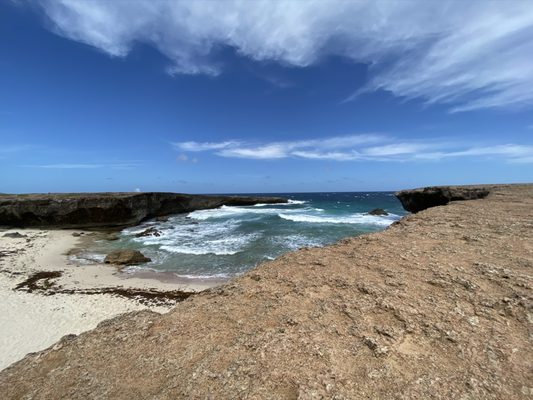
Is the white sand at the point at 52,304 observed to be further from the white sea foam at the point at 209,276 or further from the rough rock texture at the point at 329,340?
the rough rock texture at the point at 329,340

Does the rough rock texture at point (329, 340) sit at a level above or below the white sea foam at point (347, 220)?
above

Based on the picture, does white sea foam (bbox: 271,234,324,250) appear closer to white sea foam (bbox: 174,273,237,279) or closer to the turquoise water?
the turquoise water

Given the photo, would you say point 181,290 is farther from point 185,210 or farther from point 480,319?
point 185,210

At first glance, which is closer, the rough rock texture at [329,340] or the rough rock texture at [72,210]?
the rough rock texture at [329,340]

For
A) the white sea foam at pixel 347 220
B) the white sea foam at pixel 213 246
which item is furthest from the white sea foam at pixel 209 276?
the white sea foam at pixel 347 220

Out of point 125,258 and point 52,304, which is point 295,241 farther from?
point 52,304

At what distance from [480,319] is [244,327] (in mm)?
2684

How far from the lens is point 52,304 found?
10898 millimetres

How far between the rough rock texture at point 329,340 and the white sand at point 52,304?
603 centimetres

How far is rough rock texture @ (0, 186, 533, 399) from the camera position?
2.58 meters

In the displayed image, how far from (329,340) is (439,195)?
22.5 metres

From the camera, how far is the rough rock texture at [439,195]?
1803cm

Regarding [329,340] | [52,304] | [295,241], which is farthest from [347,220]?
[329,340]

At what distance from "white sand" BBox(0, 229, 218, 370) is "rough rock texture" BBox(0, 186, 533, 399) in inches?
238
